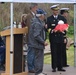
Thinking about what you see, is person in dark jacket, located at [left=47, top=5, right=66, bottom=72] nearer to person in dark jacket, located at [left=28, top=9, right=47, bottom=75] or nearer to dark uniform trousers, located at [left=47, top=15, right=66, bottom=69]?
dark uniform trousers, located at [left=47, top=15, right=66, bottom=69]

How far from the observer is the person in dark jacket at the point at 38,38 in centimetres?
968

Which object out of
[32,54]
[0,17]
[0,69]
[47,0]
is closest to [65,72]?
[32,54]

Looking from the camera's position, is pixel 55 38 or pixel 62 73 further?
pixel 62 73

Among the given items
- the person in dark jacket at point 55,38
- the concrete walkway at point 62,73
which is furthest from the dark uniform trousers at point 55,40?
the concrete walkway at point 62,73

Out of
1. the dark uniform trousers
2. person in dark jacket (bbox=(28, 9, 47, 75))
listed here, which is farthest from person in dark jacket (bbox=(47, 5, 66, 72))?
person in dark jacket (bbox=(28, 9, 47, 75))

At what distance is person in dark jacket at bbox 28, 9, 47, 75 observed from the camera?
31.8 feet

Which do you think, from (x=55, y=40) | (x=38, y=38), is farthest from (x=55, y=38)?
(x=38, y=38)

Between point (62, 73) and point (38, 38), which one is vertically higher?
point (38, 38)

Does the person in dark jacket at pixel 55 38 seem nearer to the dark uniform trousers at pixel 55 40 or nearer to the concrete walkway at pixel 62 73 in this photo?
the dark uniform trousers at pixel 55 40

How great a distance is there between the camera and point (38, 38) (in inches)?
380

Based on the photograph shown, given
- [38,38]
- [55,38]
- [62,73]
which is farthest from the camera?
[62,73]

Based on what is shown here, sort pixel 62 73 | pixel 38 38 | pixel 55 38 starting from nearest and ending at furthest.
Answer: pixel 38 38 → pixel 55 38 → pixel 62 73

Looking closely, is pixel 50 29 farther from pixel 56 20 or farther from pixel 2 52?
pixel 2 52

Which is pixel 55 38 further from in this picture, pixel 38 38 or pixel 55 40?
pixel 38 38
